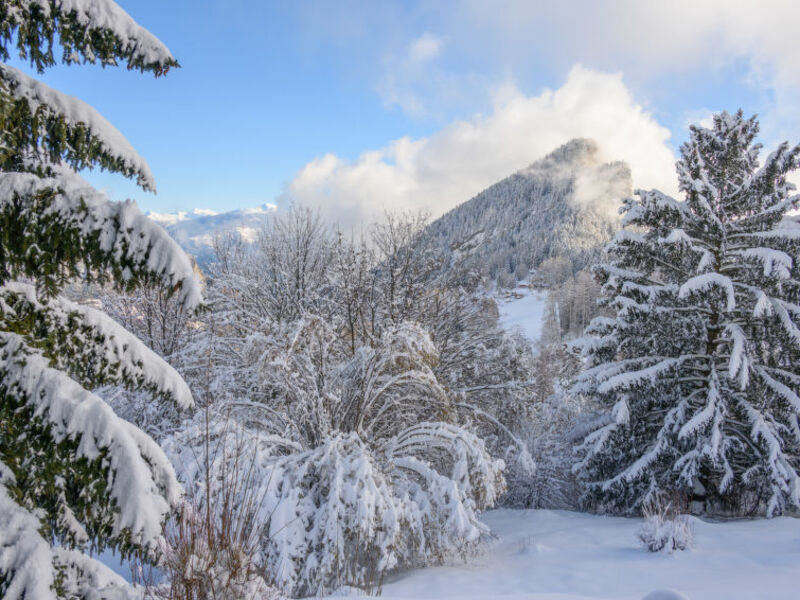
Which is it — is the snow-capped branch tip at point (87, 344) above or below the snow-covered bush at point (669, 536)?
above

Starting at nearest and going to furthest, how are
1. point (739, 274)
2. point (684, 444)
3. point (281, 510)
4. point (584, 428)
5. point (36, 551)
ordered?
point (36, 551) < point (281, 510) < point (684, 444) < point (739, 274) < point (584, 428)

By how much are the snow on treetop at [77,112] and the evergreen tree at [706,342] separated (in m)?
9.56

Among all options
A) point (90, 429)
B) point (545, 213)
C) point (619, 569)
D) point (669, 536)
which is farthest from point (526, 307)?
point (90, 429)

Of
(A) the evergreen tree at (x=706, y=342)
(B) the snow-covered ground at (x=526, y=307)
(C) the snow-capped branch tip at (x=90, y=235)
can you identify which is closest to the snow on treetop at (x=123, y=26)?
(C) the snow-capped branch tip at (x=90, y=235)

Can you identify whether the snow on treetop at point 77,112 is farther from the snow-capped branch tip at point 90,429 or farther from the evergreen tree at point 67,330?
the snow-capped branch tip at point 90,429

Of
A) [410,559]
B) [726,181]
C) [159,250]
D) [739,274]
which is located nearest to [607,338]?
[739,274]

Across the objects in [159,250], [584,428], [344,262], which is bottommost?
[584,428]

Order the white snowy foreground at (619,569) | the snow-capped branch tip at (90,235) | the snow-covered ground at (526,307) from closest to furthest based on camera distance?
the snow-capped branch tip at (90,235) → the white snowy foreground at (619,569) → the snow-covered ground at (526,307)

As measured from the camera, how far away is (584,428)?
12.5 m

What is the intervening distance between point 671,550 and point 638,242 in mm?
6820

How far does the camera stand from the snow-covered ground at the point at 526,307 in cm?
7202

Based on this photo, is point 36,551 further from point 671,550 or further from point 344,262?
point 344,262

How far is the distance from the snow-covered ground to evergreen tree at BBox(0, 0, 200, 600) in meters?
67.9

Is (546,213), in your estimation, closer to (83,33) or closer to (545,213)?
(545,213)
